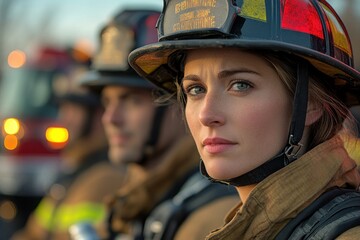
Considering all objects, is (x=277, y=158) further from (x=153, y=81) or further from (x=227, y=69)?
(x=153, y=81)

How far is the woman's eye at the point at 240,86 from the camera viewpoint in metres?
2.83

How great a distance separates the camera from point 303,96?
2854 millimetres

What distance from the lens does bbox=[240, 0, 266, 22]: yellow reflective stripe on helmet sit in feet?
9.33

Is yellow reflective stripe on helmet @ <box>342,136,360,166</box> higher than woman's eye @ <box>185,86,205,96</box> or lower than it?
lower

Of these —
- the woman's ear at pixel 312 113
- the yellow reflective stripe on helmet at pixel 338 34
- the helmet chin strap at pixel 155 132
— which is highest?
the yellow reflective stripe on helmet at pixel 338 34

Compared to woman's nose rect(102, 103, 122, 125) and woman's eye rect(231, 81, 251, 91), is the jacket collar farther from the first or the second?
woman's nose rect(102, 103, 122, 125)

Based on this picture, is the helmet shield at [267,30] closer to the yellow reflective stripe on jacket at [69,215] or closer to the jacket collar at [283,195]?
the jacket collar at [283,195]

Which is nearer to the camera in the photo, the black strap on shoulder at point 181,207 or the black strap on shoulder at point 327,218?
the black strap on shoulder at point 327,218

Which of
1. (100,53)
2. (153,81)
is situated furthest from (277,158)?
(100,53)

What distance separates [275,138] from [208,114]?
0.78 feet

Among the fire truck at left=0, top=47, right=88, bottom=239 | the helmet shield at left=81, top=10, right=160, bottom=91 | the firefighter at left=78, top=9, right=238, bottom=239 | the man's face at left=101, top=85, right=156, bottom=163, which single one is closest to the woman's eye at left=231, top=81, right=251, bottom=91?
the firefighter at left=78, top=9, right=238, bottom=239

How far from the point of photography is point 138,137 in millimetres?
5223

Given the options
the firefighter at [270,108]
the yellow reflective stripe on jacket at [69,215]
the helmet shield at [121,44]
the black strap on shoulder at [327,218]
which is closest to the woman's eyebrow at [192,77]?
the firefighter at [270,108]

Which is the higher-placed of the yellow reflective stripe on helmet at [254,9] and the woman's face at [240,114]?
the yellow reflective stripe on helmet at [254,9]
